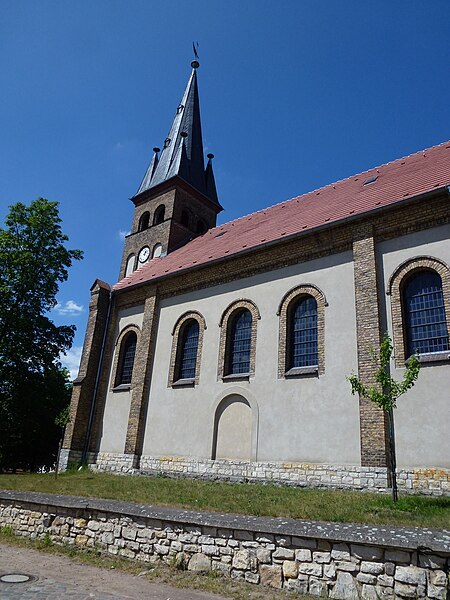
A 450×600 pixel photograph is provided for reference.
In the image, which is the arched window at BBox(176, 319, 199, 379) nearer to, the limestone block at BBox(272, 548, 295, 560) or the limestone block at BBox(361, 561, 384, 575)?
the limestone block at BBox(272, 548, 295, 560)

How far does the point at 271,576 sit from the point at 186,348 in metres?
11.4

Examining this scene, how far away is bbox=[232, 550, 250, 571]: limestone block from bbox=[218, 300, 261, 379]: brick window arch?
8201mm

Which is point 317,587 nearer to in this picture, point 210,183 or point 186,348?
point 186,348

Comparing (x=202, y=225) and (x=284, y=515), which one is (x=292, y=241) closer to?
(x=284, y=515)

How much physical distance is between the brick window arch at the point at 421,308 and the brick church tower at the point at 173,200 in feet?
45.2

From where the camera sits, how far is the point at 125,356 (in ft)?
62.0

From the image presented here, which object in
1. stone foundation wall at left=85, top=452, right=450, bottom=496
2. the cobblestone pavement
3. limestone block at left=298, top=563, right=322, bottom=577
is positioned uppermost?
stone foundation wall at left=85, top=452, right=450, bottom=496

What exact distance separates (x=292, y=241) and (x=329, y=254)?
1383 mm

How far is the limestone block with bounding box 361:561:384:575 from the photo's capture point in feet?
16.2

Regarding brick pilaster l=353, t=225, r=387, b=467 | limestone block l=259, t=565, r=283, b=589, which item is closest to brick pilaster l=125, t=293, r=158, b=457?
brick pilaster l=353, t=225, r=387, b=467

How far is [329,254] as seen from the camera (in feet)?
44.0

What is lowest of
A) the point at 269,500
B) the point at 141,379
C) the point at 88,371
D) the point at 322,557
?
the point at 322,557

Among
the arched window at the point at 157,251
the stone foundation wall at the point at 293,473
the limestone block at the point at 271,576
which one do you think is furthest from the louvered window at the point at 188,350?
the limestone block at the point at 271,576

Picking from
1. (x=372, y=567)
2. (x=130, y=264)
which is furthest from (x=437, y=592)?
(x=130, y=264)
